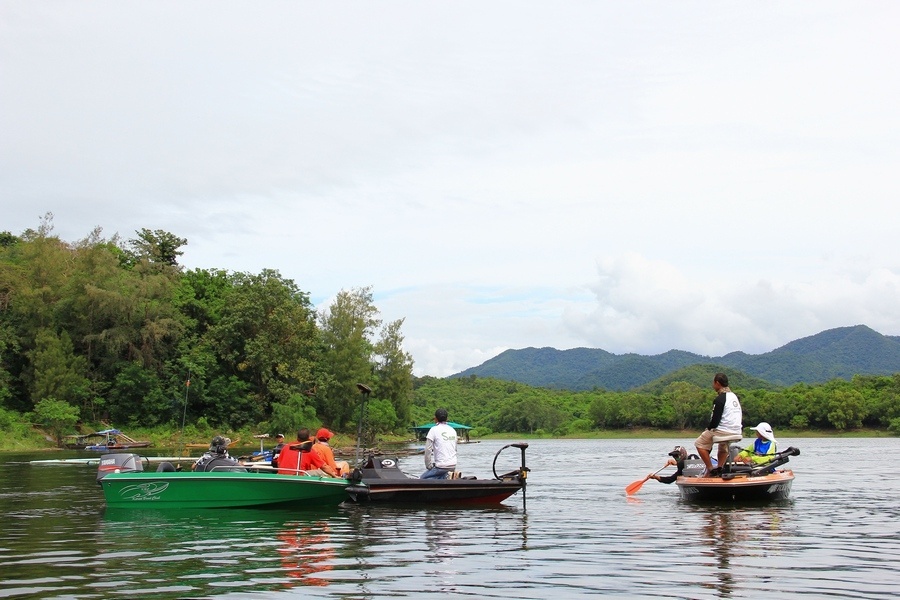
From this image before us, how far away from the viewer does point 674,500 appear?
60.4 ft

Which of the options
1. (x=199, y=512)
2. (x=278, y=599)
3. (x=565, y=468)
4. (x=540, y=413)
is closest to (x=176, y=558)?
(x=278, y=599)

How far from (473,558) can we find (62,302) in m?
62.9

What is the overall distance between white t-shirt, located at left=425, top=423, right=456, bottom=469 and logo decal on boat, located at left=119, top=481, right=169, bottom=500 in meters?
5.16

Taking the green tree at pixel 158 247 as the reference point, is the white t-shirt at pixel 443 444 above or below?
below

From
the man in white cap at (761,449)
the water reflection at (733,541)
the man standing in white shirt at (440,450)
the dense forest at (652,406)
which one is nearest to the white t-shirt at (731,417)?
the water reflection at (733,541)

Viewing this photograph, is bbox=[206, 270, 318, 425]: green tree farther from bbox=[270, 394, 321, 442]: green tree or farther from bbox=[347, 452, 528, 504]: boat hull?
bbox=[347, 452, 528, 504]: boat hull

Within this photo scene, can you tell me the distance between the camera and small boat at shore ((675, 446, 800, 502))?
55.2ft

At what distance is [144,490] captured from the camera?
1681cm

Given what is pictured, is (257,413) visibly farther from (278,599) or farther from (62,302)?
(278,599)

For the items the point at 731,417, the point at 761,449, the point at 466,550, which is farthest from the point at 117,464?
the point at 761,449

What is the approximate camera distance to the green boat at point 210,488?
16.6m

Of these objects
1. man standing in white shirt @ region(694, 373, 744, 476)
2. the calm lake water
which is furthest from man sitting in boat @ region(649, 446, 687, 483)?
man standing in white shirt @ region(694, 373, 744, 476)

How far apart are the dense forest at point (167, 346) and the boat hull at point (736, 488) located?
4671 cm

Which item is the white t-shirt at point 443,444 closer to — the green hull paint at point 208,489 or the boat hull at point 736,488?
the green hull paint at point 208,489
